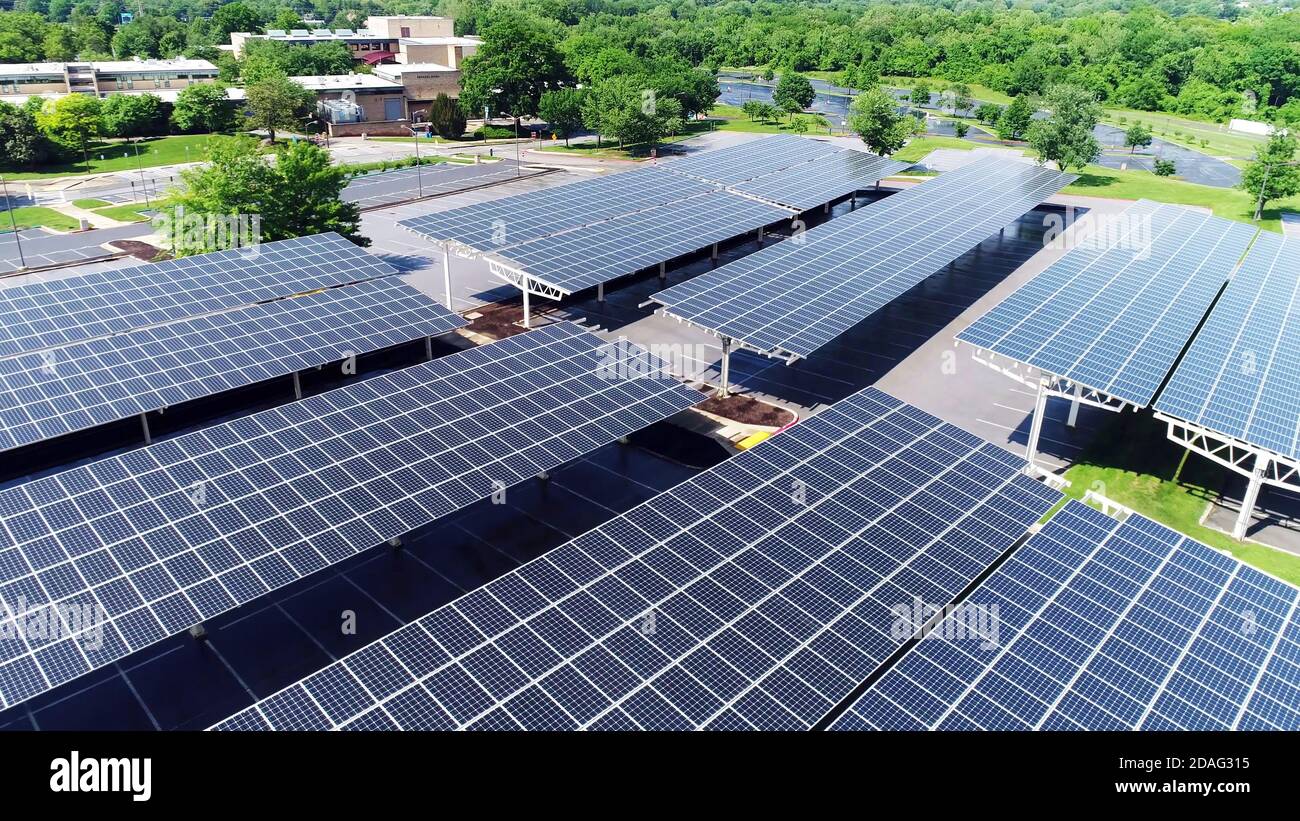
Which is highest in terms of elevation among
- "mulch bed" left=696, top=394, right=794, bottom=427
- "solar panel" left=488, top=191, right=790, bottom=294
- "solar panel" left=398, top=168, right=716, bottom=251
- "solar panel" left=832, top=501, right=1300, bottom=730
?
"solar panel" left=398, top=168, right=716, bottom=251

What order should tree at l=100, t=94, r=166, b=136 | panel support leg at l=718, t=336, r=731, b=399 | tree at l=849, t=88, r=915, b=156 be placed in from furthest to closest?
1. tree at l=100, t=94, r=166, b=136
2. tree at l=849, t=88, r=915, b=156
3. panel support leg at l=718, t=336, r=731, b=399

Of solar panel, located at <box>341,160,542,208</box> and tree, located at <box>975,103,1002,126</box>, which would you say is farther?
tree, located at <box>975,103,1002,126</box>

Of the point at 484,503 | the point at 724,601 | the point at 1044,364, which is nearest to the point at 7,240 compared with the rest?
the point at 484,503

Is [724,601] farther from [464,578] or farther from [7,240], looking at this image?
[7,240]

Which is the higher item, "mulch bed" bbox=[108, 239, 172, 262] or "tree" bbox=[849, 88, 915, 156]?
"tree" bbox=[849, 88, 915, 156]

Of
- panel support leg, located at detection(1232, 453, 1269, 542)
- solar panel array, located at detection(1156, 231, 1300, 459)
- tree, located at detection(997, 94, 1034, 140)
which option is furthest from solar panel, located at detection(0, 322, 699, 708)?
tree, located at detection(997, 94, 1034, 140)

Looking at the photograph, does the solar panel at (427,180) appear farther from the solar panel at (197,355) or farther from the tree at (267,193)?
the solar panel at (197,355)

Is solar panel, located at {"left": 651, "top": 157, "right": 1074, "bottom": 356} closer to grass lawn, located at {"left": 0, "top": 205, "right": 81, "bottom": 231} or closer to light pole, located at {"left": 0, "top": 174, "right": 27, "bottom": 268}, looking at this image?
light pole, located at {"left": 0, "top": 174, "right": 27, "bottom": 268}
